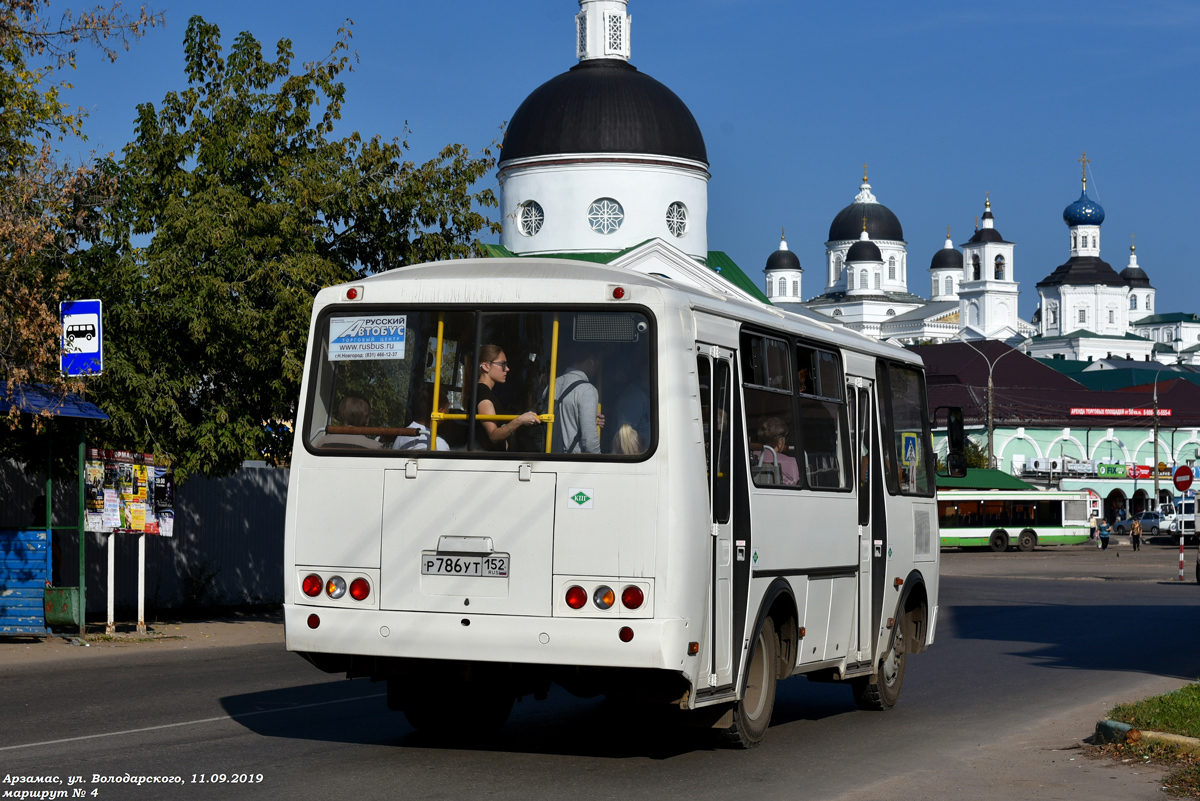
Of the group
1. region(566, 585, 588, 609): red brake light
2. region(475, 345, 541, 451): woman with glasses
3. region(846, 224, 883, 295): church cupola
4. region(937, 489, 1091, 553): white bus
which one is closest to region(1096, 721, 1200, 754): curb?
region(566, 585, 588, 609): red brake light

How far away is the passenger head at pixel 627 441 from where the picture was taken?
8.84 meters

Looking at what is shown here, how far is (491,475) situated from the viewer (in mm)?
8992

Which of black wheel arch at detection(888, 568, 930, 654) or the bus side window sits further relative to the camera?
black wheel arch at detection(888, 568, 930, 654)

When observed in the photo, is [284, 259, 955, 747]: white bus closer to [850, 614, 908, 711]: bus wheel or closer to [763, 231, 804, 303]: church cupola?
[850, 614, 908, 711]: bus wheel

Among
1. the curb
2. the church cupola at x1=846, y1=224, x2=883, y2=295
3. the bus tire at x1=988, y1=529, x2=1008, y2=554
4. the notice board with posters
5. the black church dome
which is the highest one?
the church cupola at x1=846, y1=224, x2=883, y2=295

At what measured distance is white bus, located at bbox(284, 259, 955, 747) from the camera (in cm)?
876

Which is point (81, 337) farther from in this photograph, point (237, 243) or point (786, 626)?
point (786, 626)

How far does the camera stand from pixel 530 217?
194ft

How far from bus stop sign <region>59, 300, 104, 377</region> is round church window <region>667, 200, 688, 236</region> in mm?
42493

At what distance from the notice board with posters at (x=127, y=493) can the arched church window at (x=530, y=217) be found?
40620 millimetres

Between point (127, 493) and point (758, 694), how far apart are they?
398 inches

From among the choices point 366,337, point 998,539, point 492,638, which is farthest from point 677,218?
point 492,638

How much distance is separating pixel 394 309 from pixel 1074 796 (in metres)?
4.85

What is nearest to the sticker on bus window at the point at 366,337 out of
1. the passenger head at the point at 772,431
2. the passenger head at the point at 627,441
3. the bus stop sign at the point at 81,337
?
the passenger head at the point at 627,441
